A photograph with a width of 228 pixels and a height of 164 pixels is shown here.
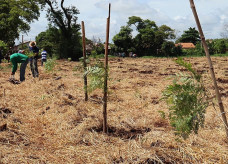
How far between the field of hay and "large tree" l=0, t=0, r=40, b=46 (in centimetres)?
2240

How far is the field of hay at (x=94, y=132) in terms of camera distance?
293cm

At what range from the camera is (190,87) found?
2238 millimetres

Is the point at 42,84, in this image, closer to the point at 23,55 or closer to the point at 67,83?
the point at 67,83

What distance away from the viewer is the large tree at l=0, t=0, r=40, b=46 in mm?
27594

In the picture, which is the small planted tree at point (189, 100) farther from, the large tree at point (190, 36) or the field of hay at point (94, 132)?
the large tree at point (190, 36)

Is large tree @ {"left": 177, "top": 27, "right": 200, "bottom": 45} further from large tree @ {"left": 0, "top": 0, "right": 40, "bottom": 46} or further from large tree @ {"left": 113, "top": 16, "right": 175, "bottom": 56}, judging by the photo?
large tree @ {"left": 0, "top": 0, "right": 40, "bottom": 46}

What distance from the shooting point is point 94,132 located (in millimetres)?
4168

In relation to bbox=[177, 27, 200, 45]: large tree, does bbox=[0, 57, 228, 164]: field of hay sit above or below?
below

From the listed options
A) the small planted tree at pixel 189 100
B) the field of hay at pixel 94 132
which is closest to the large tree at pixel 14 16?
the field of hay at pixel 94 132

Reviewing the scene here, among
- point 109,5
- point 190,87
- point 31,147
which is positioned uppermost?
point 109,5

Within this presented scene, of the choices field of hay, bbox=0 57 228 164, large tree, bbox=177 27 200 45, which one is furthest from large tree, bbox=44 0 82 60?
large tree, bbox=177 27 200 45

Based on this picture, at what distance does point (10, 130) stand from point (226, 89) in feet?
20.1

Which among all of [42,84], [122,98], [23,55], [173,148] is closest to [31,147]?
[173,148]

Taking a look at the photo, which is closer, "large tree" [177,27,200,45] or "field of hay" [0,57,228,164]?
"field of hay" [0,57,228,164]
